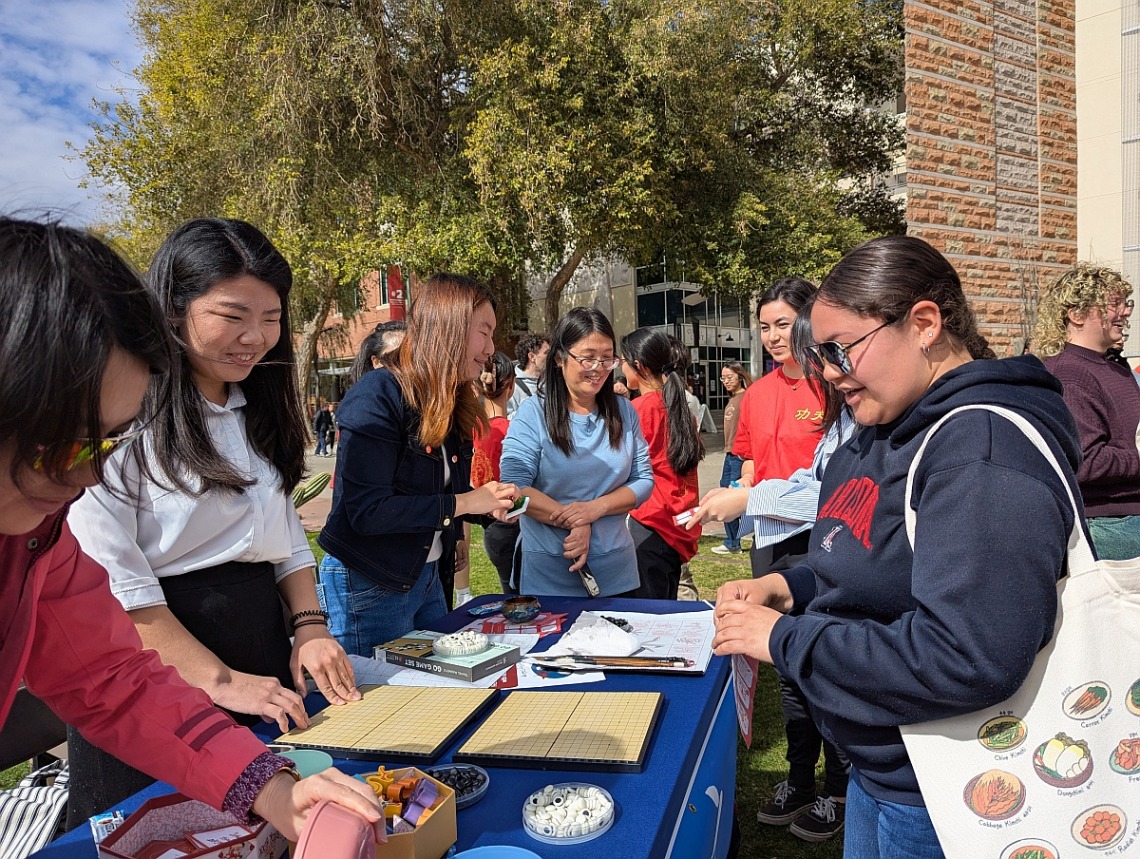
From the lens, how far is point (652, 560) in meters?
3.58

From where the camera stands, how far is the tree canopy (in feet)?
36.3

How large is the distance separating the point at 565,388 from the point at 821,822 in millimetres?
1821

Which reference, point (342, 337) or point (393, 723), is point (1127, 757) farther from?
point (342, 337)

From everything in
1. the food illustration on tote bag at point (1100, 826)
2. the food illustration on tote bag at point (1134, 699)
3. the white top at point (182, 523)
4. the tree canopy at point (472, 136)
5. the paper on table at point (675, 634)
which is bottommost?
the paper on table at point (675, 634)

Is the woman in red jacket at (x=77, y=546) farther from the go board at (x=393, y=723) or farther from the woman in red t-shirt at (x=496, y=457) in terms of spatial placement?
the woman in red t-shirt at (x=496, y=457)

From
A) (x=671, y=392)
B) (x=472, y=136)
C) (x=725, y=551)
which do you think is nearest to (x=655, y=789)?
(x=671, y=392)

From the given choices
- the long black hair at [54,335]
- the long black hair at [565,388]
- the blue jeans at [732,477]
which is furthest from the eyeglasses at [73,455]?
the blue jeans at [732,477]

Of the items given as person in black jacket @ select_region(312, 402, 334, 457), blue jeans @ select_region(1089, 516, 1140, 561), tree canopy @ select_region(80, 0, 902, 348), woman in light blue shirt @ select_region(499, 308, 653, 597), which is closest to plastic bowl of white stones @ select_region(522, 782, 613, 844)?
woman in light blue shirt @ select_region(499, 308, 653, 597)

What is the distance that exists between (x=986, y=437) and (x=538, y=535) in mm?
1925

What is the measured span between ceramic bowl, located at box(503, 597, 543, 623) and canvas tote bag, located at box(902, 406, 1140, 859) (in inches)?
48.6

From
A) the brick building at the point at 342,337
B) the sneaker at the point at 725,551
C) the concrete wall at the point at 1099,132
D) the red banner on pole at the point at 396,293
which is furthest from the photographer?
the brick building at the point at 342,337

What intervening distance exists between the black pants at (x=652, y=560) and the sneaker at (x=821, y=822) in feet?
3.70

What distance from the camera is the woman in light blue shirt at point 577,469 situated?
2.78 meters

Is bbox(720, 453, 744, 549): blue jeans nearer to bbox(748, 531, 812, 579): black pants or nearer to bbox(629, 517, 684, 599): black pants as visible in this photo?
bbox(629, 517, 684, 599): black pants
